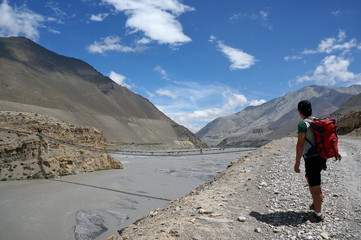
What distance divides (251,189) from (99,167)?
A: 603 inches

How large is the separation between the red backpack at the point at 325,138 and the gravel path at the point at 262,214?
0.97 m

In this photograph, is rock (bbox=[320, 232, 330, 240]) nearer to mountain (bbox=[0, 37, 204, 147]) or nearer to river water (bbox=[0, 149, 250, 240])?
river water (bbox=[0, 149, 250, 240])

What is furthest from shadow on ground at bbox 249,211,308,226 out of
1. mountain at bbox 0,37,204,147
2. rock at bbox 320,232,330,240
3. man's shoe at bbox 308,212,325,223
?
mountain at bbox 0,37,204,147

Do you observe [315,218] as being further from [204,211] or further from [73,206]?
[73,206]

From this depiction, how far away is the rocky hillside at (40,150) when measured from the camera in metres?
14.8

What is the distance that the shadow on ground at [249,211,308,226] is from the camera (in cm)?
384

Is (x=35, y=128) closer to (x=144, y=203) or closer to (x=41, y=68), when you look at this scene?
(x=144, y=203)

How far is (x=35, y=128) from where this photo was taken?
1686 centimetres

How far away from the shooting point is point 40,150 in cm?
1549

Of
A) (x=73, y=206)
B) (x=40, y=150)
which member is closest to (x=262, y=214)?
(x=73, y=206)

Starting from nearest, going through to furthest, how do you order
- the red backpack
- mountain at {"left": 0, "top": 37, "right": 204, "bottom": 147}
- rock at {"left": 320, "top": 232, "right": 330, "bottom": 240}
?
rock at {"left": 320, "top": 232, "right": 330, "bottom": 240}
the red backpack
mountain at {"left": 0, "top": 37, "right": 204, "bottom": 147}

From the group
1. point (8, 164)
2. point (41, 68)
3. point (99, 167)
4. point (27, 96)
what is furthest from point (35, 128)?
point (41, 68)

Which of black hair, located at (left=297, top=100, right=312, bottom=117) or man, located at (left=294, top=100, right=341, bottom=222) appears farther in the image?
black hair, located at (left=297, top=100, right=312, bottom=117)

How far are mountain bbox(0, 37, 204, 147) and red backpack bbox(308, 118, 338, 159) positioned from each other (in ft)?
224
